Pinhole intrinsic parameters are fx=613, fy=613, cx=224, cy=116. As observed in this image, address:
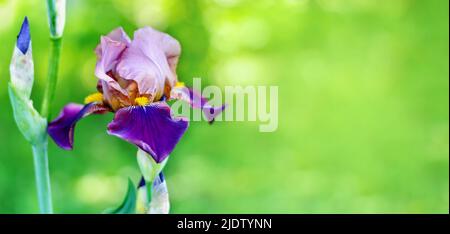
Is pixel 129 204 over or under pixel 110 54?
under

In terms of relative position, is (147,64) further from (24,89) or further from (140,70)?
(24,89)

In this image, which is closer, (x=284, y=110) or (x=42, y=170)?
(x=42, y=170)

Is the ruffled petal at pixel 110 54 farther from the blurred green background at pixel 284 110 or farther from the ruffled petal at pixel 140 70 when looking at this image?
the blurred green background at pixel 284 110

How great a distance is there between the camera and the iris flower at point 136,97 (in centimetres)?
67

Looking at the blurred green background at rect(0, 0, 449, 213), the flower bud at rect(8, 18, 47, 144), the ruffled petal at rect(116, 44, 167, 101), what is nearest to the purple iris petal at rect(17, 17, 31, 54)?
the flower bud at rect(8, 18, 47, 144)

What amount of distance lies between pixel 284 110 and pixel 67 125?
151 centimetres

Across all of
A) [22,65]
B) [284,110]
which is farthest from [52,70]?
[284,110]

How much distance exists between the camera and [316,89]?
2201 millimetres

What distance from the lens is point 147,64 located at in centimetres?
71

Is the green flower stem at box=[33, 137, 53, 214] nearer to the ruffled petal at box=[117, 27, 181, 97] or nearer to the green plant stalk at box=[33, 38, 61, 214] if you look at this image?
the green plant stalk at box=[33, 38, 61, 214]

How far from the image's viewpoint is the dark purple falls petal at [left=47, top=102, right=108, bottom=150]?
0.70 meters
